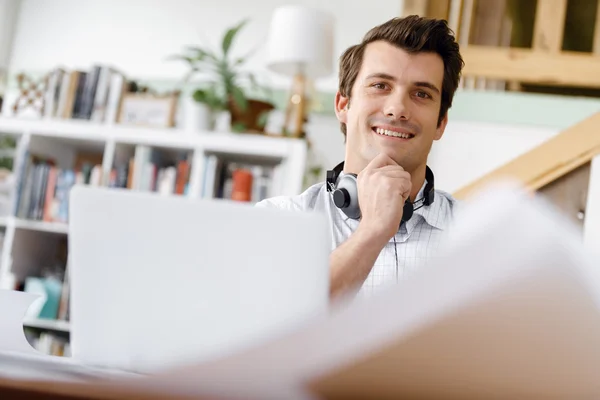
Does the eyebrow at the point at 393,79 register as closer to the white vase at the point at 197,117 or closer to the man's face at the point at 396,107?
the man's face at the point at 396,107

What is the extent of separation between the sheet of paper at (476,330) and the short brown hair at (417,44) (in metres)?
1.28

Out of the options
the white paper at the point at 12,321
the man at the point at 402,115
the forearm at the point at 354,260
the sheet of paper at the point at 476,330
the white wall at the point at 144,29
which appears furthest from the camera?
the white wall at the point at 144,29

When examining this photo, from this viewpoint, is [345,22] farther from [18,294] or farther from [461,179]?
[18,294]

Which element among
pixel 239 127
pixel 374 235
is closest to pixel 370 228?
pixel 374 235

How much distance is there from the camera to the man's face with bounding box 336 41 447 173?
56.8 inches

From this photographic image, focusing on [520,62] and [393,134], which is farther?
[520,62]

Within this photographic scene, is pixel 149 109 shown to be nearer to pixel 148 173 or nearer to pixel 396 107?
pixel 148 173

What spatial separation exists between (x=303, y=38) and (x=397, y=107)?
1.58 m

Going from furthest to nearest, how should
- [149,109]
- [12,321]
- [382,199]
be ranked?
[149,109] → [382,199] → [12,321]

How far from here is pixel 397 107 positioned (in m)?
1.46

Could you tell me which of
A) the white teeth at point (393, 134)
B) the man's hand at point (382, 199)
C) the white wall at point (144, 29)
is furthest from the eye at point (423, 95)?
the white wall at point (144, 29)

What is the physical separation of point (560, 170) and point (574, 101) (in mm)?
1180

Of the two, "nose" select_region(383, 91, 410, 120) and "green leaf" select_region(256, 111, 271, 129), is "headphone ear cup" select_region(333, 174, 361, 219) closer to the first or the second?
"nose" select_region(383, 91, 410, 120)

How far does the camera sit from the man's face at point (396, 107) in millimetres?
1442
